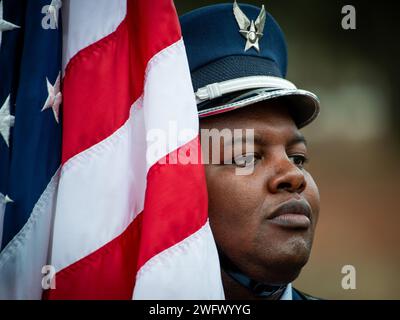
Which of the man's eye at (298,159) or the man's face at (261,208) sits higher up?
the man's eye at (298,159)

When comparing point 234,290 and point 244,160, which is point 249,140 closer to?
point 244,160

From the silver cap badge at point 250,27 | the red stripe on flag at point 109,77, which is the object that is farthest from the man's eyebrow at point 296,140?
the red stripe on flag at point 109,77

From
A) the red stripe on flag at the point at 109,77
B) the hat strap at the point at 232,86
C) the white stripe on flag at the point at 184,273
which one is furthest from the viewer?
the hat strap at the point at 232,86

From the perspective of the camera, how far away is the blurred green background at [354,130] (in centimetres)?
347

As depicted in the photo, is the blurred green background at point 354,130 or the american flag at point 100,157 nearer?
the american flag at point 100,157

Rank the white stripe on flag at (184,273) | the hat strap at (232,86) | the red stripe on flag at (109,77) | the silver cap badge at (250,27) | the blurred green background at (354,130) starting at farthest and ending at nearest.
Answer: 1. the blurred green background at (354,130)
2. the silver cap badge at (250,27)
3. the hat strap at (232,86)
4. the red stripe on flag at (109,77)
5. the white stripe on flag at (184,273)

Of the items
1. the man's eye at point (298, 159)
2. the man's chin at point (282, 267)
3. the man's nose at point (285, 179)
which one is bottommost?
the man's chin at point (282, 267)

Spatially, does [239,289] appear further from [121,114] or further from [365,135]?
Answer: [365,135]

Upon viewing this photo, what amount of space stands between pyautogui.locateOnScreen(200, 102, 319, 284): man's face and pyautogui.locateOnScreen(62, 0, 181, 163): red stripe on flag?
23 centimetres

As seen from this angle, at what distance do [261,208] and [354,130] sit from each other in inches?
107

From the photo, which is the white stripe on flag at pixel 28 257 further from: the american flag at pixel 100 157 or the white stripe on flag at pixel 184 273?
the white stripe on flag at pixel 184 273

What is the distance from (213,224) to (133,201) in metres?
0.19

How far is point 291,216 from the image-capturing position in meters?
1.06

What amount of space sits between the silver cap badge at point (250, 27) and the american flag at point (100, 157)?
280 millimetres
